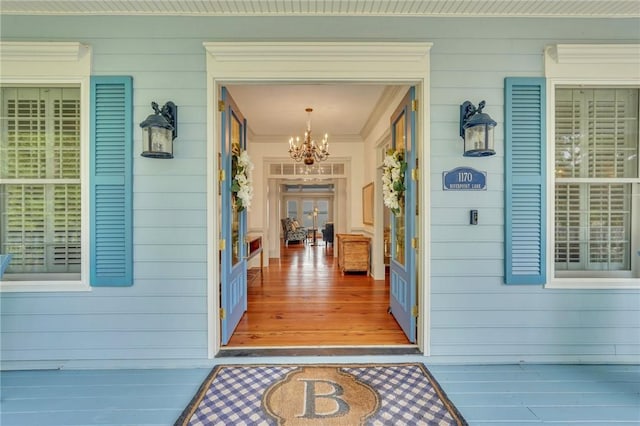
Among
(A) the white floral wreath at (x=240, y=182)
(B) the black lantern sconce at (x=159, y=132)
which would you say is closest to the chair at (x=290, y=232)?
(A) the white floral wreath at (x=240, y=182)

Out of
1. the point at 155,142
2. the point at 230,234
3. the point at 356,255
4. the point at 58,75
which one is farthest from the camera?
the point at 356,255

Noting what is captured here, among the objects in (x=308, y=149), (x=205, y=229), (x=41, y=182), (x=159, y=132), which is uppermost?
(x=308, y=149)

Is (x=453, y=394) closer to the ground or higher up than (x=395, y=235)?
closer to the ground

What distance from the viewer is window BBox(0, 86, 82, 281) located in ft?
8.10

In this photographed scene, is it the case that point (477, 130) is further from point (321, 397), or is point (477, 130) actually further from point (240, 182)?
point (321, 397)

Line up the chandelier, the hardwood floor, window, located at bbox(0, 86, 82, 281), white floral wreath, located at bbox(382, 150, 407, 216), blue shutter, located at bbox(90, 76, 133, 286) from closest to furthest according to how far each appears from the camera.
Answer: blue shutter, located at bbox(90, 76, 133, 286) < window, located at bbox(0, 86, 82, 281) < the hardwood floor < white floral wreath, located at bbox(382, 150, 407, 216) < the chandelier

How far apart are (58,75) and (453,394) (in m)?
3.76

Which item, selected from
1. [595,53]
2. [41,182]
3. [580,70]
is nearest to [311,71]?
[580,70]

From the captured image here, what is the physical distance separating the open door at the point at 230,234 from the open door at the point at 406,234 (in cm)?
162

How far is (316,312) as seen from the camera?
3.50 meters

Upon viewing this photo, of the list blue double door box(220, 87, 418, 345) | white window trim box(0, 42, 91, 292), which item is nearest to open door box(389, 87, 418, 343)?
blue double door box(220, 87, 418, 345)

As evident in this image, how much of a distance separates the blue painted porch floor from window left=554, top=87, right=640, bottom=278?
0.84m

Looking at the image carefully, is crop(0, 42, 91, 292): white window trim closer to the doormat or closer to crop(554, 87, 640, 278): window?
the doormat

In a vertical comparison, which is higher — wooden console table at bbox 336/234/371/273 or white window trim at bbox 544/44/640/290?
white window trim at bbox 544/44/640/290
